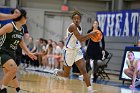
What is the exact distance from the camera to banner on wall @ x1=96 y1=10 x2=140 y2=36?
14.4 m

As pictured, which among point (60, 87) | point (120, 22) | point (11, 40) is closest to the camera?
point (11, 40)

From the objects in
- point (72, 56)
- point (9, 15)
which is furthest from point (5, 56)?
point (72, 56)

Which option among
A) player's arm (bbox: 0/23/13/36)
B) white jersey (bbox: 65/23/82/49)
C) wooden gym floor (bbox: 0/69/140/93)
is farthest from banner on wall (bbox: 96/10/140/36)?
player's arm (bbox: 0/23/13/36)

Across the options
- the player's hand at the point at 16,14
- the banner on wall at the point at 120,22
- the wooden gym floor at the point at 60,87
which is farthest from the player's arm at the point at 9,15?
the banner on wall at the point at 120,22

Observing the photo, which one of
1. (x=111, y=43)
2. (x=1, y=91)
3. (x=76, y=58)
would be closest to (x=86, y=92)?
(x=76, y=58)

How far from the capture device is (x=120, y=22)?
15.0 m

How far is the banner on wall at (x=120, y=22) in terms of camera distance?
14398 mm

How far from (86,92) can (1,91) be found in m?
2.69

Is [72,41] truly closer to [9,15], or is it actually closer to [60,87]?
[60,87]

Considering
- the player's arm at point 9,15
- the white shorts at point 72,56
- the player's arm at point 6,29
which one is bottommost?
the white shorts at point 72,56

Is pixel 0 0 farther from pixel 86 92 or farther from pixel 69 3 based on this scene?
pixel 86 92

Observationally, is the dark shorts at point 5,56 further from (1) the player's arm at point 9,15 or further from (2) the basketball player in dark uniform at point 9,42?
(1) the player's arm at point 9,15

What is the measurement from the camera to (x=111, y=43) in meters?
15.7

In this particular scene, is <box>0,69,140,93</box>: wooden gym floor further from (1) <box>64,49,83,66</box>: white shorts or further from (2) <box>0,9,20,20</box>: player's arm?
(2) <box>0,9,20,20</box>: player's arm
